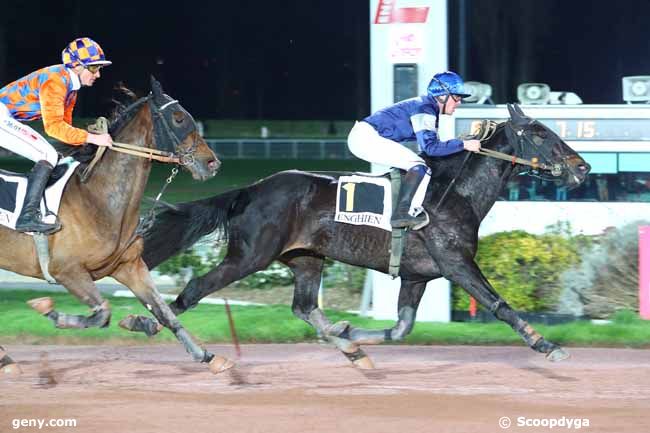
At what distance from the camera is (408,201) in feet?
23.7

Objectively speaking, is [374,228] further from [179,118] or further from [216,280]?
[179,118]

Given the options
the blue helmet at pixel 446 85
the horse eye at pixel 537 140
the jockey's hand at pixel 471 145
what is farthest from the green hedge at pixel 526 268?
the blue helmet at pixel 446 85

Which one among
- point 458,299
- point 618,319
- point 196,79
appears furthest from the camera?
point 196,79

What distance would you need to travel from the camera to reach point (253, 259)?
24.4 ft

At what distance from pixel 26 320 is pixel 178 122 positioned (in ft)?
10.8

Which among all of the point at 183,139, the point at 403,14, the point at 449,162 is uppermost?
the point at 403,14

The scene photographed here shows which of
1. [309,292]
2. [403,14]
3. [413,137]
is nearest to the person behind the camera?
[413,137]

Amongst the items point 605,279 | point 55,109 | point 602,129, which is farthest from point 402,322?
point 602,129

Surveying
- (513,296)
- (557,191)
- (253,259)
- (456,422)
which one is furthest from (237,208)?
(557,191)

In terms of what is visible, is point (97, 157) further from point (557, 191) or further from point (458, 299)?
point (557, 191)

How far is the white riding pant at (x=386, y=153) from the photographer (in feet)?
23.9

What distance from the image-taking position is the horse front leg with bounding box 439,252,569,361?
6.98 metres

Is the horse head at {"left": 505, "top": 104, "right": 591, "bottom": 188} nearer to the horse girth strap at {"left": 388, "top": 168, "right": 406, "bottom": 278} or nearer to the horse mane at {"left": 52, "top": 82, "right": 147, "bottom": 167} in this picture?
the horse girth strap at {"left": 388, "top": 168, "right": 406, "bottom": 278}

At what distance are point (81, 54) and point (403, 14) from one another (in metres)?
3.40
